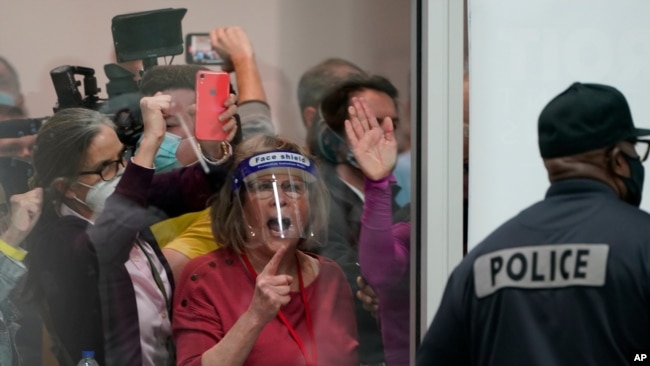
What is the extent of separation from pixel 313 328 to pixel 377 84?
2.21 feet

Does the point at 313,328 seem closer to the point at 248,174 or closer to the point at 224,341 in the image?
the point at 224,341

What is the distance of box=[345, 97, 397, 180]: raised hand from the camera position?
3.23m

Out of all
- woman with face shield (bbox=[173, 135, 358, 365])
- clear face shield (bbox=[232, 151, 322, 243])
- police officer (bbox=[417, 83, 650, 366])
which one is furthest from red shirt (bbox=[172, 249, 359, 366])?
police officer (bbox=[417, 83, 650, 366])

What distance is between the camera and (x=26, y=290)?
314cm

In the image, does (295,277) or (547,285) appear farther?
(295,277)

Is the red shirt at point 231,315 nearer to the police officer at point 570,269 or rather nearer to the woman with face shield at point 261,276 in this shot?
the woman with face shield at point 261,276

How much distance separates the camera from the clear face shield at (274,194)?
10.3 ft

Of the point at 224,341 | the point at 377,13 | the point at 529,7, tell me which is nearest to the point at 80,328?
the point at 224,341

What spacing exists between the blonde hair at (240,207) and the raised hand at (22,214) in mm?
450

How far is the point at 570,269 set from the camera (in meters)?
2.78

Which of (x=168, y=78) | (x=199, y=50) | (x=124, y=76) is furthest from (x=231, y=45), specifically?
(x=124, y=76)

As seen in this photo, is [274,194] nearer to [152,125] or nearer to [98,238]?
[152,125]

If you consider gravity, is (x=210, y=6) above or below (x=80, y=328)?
above

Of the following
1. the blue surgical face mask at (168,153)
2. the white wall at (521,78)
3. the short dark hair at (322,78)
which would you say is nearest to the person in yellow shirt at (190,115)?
the blue surgical face mask at (168,153)
